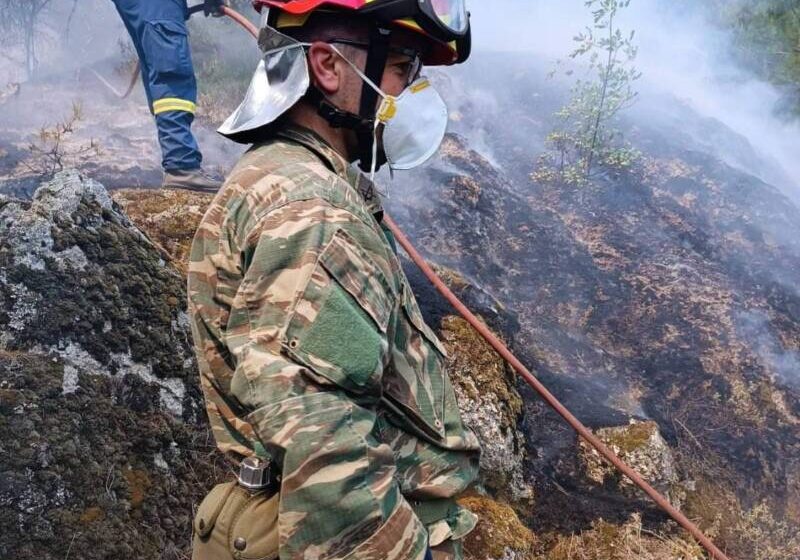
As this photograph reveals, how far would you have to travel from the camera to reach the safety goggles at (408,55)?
1376mm

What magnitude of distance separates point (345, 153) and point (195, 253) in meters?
0.44

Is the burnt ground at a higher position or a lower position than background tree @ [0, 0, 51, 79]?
higher

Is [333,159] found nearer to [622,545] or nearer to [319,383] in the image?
[319,383]

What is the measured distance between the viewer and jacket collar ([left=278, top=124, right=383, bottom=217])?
133cm

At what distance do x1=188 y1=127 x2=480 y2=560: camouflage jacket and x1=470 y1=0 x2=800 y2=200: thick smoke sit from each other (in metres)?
10.1

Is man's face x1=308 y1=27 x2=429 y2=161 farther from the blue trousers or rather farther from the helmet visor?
the blue trousers

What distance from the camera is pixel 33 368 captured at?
1931mm

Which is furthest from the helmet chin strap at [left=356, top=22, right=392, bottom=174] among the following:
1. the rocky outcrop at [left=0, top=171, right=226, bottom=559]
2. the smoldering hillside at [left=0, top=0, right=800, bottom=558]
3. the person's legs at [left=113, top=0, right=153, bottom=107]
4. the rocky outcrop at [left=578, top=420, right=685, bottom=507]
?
the person's legs at [left=113, top=0, right=153, bottom=107]

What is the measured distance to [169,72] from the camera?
3705 millimetres

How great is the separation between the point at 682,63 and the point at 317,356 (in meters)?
15.9

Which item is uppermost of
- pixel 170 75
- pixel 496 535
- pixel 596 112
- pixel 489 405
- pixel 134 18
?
pixel 134 18

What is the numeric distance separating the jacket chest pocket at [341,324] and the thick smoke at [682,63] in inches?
402

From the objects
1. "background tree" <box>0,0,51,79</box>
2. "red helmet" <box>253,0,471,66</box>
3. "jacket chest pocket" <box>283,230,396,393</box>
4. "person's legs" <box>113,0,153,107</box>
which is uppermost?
"red helmet" <box>253,0,471,66</box>

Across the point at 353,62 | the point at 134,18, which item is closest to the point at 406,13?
the point at 353,62
